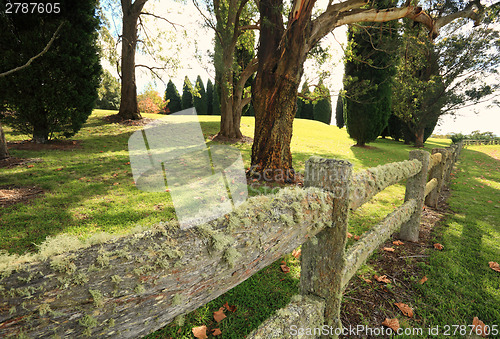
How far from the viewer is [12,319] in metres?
0.55

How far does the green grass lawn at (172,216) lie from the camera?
2.37 meters

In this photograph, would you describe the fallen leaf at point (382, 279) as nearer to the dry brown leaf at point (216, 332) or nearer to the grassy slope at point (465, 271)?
the grassy slope at point (465, 271)

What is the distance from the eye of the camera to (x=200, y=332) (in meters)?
2.02

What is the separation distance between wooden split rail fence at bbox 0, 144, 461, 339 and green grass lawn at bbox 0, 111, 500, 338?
3.62 feet

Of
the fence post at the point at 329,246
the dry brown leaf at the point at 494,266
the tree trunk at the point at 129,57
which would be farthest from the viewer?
the tree trunk at the point at 129,57

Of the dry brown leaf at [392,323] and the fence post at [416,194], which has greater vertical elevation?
the fence post at [416,194]

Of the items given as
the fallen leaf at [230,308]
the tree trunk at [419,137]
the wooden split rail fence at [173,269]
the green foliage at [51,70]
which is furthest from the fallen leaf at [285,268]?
the tree trunk at [419,137]

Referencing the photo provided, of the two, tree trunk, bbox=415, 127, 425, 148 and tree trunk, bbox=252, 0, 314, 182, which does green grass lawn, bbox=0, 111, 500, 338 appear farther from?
tree trunk, bbox=415, 127, 425, 148

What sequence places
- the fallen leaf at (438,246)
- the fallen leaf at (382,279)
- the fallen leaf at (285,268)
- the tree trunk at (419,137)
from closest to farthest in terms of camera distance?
the fallen leaf at (382,279) < the fallen leaf at (285,268) < the fallen leaf at (438,246) < the tree trunk at (419,137)

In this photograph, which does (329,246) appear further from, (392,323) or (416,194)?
(416,194)

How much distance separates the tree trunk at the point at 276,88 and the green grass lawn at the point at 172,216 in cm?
245

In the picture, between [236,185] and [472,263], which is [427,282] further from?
[236,185]

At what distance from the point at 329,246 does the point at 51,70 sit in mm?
10096

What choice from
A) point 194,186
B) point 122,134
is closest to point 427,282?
point 194,186
